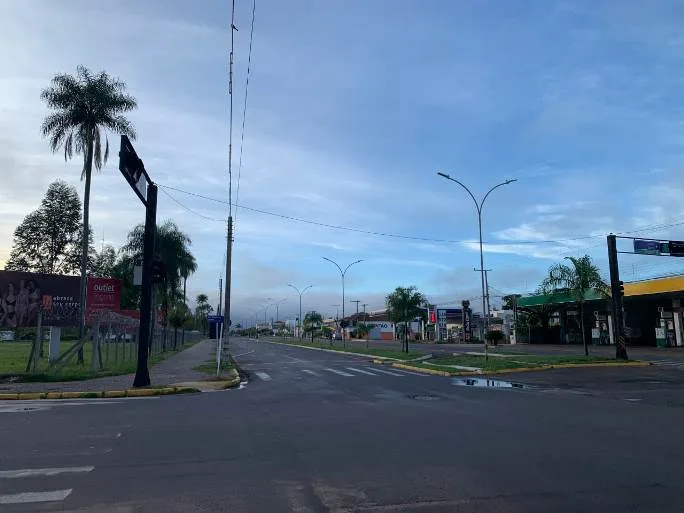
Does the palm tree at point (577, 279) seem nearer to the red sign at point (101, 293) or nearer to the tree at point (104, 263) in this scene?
the red sign at point (101, 293)

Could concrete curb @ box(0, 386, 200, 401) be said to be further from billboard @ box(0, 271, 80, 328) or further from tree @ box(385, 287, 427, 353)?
tree @ box(385, 287, 427, 353)

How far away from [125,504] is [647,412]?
11405 mm

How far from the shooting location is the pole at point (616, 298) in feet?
102

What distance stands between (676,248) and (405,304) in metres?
18.5

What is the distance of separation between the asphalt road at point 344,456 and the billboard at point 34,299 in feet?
58.1

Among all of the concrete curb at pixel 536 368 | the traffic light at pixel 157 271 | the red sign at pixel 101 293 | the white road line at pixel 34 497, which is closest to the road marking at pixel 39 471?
the white road line at pixel 34 497

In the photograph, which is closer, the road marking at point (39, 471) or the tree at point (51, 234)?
the road marking at point (39, 471)

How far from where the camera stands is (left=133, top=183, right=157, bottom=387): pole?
18.8 m

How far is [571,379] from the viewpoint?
72.6 ft

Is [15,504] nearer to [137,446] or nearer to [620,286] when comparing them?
[137,446]

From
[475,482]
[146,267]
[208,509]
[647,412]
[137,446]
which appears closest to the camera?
[208,509]

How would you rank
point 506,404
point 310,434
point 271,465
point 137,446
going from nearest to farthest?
1. point 271,465
2. point 137,446
3. point 310,434
4. point 506,404

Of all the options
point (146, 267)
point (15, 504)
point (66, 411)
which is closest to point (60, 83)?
point (146, 267)

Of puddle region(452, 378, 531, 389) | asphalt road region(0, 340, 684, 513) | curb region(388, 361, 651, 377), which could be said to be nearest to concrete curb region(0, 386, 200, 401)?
asphalt road region(0, 340, 684, 513)
